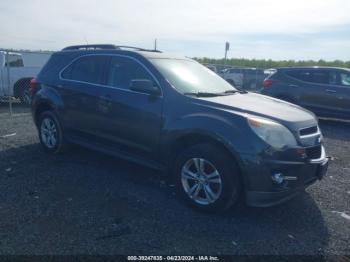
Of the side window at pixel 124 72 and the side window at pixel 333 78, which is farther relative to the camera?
the side window at pixel 333 78

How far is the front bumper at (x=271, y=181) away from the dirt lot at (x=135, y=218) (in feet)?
1.10

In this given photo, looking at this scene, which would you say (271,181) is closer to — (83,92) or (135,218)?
(135,218)

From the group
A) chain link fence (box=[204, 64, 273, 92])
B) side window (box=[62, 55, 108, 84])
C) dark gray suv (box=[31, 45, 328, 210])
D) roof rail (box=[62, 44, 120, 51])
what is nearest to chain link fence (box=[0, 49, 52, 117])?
roof rail (box=[62, 44, 120, 51])

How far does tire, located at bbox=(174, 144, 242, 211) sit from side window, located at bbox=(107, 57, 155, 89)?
4.19ft

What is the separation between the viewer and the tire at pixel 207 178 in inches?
144

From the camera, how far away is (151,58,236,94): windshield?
433 centimetres

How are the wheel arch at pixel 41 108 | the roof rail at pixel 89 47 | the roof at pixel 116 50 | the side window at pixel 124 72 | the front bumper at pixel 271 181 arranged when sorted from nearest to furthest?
the front bumper at pixel 271 181 → the side window at pixel 124 72 → the roof at pixel 116 50 → the roof rail at pixel 89 47 → the wheel arch at pixel 41 108

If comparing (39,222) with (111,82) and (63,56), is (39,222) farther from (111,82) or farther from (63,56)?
(63,56)

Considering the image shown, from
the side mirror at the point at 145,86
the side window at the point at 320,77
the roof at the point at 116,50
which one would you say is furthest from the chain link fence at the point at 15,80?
the side window at the point at 320,77

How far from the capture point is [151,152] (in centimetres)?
434

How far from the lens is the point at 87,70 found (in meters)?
5.29

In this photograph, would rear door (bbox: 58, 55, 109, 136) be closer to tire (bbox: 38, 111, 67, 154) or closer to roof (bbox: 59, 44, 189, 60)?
roof (bbox: 59, 44, 189, 60)

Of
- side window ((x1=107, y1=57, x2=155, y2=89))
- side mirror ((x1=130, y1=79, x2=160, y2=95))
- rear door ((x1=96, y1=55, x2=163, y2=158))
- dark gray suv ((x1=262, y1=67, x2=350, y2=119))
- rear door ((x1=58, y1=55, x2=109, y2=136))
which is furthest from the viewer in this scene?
dark gray suv ((x1=262, y1=67, x2=350, y2=119))

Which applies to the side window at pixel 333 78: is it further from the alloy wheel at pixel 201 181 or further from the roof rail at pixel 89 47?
the alloy wheel at pixel 201 181
